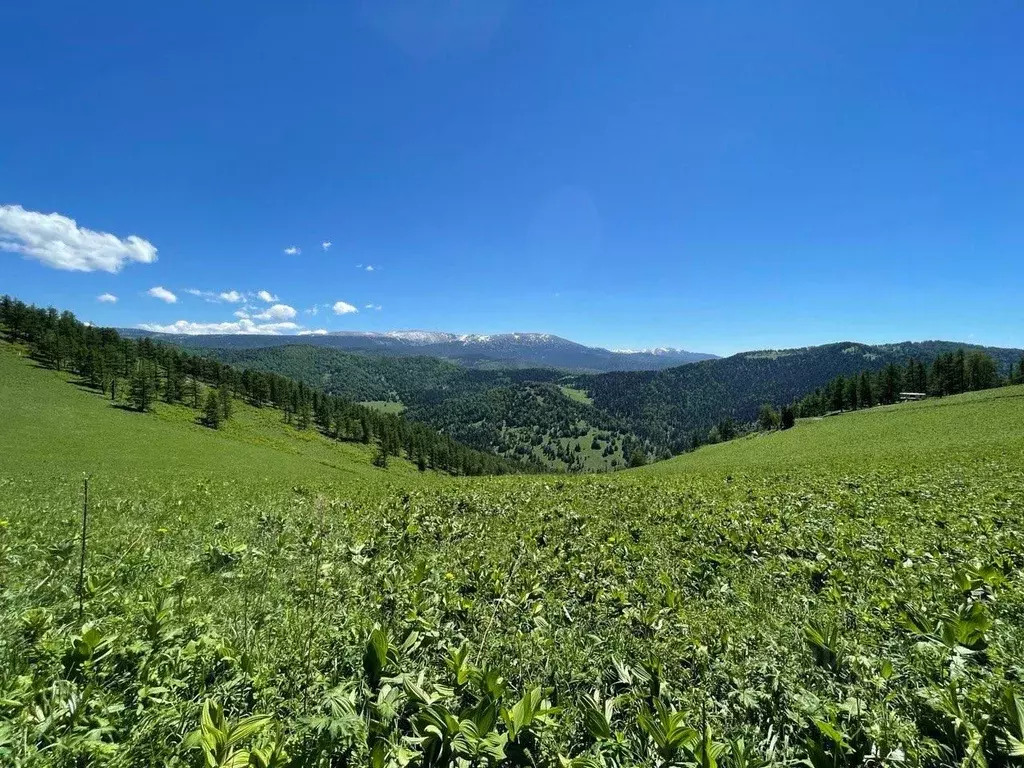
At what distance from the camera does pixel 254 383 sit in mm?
131000

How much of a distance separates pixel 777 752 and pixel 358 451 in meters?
127

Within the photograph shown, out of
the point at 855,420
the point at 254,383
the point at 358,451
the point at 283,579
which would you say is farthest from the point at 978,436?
the point at 254,383

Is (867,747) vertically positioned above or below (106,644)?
below

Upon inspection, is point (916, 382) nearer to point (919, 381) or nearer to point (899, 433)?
point (919, 381)

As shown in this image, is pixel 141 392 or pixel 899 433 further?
pixel 141 392

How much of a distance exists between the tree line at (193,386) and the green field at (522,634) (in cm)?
10425

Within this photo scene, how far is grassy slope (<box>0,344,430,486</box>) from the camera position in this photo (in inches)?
1612

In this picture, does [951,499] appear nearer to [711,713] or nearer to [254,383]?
[711,713]

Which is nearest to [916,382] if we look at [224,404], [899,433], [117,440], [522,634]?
[899,433]

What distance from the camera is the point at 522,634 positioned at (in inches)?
175

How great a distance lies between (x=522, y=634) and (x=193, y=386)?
126 meters

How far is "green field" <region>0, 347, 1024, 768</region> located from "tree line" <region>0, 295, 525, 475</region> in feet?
342

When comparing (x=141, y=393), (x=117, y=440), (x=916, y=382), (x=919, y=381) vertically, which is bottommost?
(x=117, y=440)

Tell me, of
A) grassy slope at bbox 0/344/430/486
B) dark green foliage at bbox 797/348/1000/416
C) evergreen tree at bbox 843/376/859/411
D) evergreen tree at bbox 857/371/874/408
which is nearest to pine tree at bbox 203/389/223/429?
grassy slope at bbox 0/344/430/486
